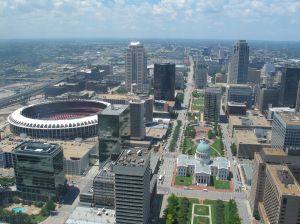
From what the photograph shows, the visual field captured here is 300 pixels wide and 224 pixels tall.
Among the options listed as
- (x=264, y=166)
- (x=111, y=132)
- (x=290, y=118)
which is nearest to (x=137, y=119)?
(x=111, y=132)

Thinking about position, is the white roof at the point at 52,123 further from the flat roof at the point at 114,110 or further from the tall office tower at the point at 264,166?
the tall office tower at the point at 264,166

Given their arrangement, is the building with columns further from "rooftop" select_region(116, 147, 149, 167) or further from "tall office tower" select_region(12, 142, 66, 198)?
"tall office tower" select_region(12, 142, 66, 198)

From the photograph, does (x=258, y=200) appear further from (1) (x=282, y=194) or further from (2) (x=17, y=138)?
(2) (x=17, y=138)

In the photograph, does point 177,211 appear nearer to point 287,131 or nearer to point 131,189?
point 131,189

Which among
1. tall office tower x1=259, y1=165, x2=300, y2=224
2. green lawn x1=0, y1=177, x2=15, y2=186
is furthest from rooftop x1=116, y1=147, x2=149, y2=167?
green lawn x1=0, y1=177, x2=15, y2=186

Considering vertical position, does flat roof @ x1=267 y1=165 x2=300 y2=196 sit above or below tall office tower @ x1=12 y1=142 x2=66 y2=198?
above

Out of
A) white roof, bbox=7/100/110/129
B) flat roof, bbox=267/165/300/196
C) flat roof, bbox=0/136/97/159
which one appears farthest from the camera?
white roof, bbox=7/100/110/129
